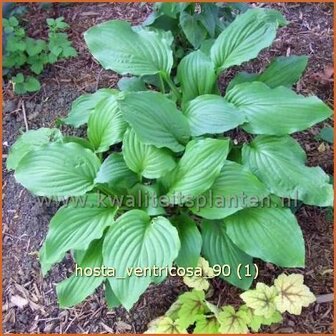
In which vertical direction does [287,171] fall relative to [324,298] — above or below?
above

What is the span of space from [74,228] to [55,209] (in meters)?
0.44

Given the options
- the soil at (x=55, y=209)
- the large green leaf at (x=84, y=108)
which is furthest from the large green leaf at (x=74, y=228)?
the large green leaf at (x=84, y=108)

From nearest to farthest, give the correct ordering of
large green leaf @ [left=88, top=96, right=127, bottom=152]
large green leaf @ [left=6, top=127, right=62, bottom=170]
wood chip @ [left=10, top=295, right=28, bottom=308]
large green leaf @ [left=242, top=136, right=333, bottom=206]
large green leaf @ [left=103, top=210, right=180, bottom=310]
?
large green leaf @ [left=103, top=210, right=180, bottom=310], large green leaf @ [left=242, top=136, right=333, bottom=206], large green leaf @ [left=88, top=96, right=127, bottom=152], wood chip @ [left=10, top=295, right=28, bottom=308], large green leaf @ [left=6, top=127, right=62, bottom=170]

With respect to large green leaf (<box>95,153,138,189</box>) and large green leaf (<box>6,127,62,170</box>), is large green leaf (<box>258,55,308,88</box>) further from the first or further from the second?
large green leaf (<box>6,127,62,170</box>)

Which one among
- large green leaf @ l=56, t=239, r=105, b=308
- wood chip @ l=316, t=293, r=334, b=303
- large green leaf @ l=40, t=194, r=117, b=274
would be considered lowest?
wood chip @ l=316, t=293, r=334, b=303

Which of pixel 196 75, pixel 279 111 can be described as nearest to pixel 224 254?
pixel 279 111

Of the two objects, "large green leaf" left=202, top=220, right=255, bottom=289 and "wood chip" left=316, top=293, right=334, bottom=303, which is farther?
"wood chip" left=316, top=293, right=334, bottom=303

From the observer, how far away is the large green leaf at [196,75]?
2088 mm

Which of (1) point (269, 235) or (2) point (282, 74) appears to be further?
(2) point (282, 74)

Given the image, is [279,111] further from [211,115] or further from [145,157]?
[145,157]

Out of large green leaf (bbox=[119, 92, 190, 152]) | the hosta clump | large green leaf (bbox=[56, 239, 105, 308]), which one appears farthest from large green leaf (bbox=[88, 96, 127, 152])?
large green leaf (bbox=[56, 239, 105, 308])

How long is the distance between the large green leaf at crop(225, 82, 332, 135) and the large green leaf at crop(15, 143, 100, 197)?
57cm

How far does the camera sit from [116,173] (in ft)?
6.14

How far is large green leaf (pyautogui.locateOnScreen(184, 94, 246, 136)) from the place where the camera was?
1.87 meters
